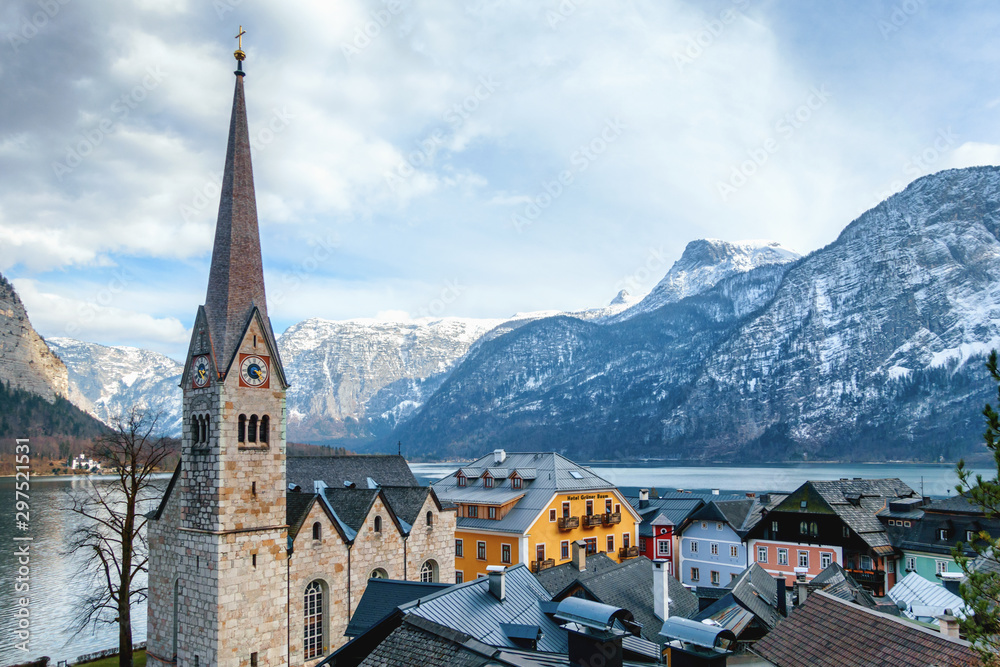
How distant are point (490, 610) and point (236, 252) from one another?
2095cm

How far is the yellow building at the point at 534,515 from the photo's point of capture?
5747cm

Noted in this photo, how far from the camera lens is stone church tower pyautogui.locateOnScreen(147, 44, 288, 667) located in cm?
3139

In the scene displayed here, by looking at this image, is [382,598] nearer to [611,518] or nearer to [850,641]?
[850,641]

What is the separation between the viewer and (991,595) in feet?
32.4

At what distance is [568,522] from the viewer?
198 feet

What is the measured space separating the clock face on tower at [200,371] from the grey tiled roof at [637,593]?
20353mm

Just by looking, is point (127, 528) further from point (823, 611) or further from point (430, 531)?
point (823, 611)

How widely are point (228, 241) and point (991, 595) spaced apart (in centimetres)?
3278

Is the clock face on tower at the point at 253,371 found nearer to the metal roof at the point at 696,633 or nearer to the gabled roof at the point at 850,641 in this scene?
the metal roof at the point at 696,633

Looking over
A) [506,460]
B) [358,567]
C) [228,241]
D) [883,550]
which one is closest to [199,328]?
[228,241]

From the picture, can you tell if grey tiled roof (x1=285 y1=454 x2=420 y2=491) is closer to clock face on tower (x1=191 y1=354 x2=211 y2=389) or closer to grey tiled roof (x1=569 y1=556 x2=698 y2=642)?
clock face on tower (x1=191 y1=354 x2=211 y2=389)

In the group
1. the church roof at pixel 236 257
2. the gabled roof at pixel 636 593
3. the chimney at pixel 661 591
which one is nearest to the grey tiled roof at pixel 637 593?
the gabled roof at pixel 636 593

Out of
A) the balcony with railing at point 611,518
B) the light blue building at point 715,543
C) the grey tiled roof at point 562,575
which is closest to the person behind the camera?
the grey tiled roof at point 562,575

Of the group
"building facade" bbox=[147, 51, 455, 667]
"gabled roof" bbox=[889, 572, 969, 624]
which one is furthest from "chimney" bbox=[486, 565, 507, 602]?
"gabled roof" bbox=[889, 572, 969, 624]
